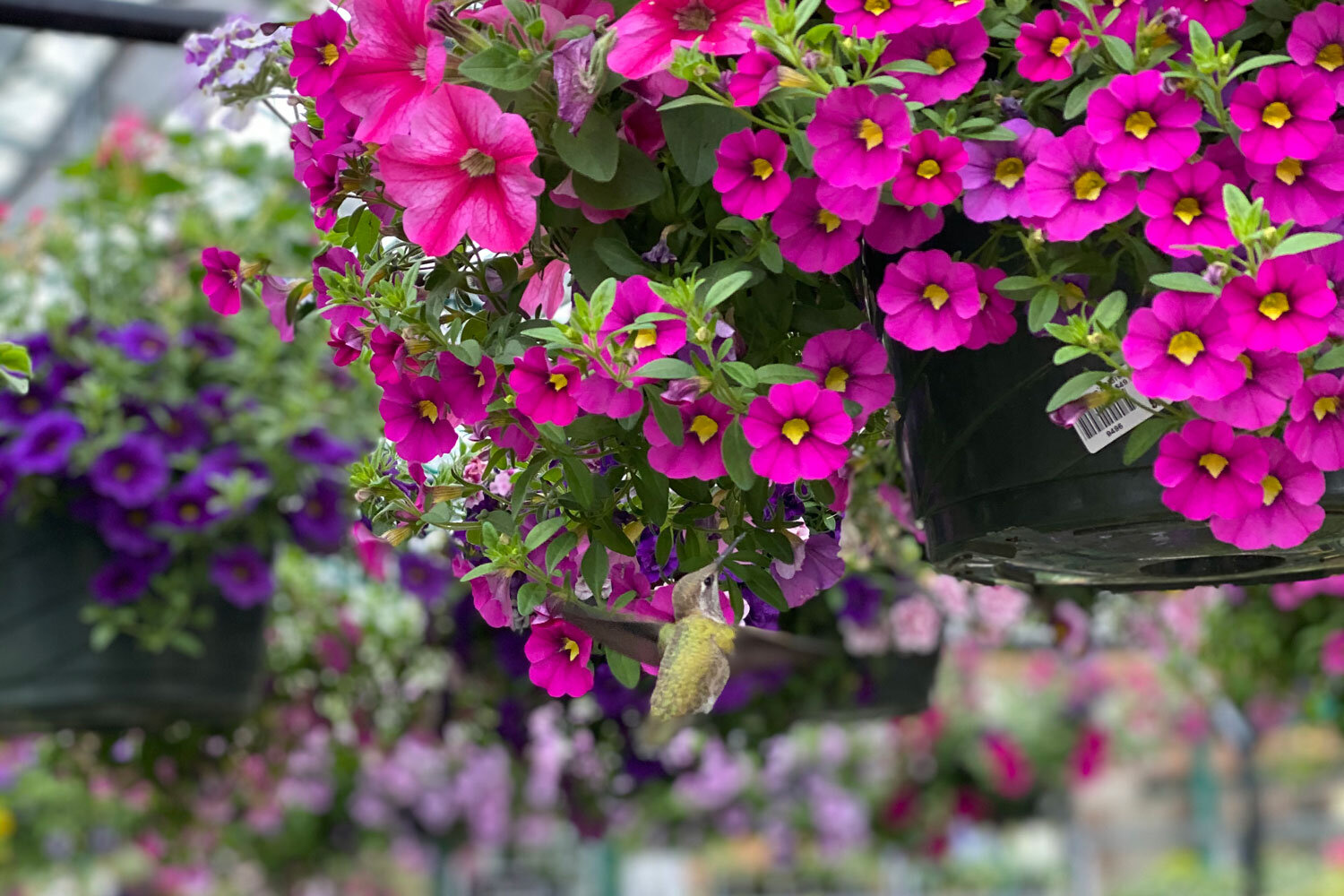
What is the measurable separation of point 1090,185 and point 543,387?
0.19 metres

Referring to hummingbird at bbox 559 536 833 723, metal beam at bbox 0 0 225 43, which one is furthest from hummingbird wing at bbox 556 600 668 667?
metal beam at bbox 0 0 225 43

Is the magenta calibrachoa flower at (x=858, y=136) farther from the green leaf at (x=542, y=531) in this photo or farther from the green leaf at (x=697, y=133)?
the green leaf at (x=542, y=531)

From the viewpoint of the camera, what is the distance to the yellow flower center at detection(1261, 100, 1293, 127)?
434 millimetres

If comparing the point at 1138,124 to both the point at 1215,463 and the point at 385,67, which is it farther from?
the point at 385,67

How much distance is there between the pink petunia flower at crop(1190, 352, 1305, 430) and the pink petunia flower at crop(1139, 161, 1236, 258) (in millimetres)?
43

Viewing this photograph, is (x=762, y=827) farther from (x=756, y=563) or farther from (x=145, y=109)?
(x=756, y=563)

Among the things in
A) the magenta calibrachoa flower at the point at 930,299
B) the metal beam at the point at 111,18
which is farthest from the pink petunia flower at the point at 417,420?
the metal beam at the point at 111,18

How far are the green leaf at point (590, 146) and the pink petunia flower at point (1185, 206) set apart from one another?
17cm

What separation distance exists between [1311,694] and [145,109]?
4.02 metres

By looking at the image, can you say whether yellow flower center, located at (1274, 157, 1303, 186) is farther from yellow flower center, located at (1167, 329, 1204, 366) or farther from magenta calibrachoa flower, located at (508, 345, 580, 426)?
magenta calibrachoa flower, located at (508, 345, 580, 426)

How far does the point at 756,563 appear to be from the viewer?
0.53m

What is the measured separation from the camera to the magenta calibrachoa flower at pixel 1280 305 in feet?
1.30

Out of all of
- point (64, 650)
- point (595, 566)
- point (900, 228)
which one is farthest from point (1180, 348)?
point (64, 650)

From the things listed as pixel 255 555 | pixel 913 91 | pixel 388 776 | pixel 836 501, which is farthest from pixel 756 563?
pixel 388 776
